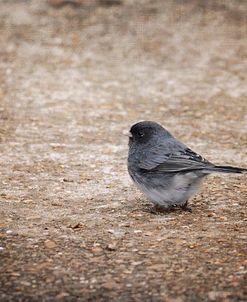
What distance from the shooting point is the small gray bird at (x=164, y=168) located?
502cm

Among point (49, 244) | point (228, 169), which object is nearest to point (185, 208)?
point (228, 169)

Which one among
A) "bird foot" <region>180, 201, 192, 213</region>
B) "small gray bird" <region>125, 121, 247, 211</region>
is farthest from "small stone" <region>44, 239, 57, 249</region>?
"bird foot" <region>180, 201, 192, 213</region>

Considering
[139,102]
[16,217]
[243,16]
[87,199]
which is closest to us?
[16,217]

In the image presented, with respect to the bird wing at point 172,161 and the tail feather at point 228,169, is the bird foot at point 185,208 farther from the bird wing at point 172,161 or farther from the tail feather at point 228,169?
the tail feather at point 228,169

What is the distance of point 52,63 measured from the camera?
10.2 metres

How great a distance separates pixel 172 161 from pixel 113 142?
2278 millimetres

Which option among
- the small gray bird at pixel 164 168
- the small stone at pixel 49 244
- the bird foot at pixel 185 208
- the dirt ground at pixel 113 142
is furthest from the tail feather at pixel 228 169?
the small stone at pixel 49 244

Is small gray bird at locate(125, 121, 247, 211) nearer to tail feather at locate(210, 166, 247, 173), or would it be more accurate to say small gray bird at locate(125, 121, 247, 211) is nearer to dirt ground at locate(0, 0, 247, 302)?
tail feather at locate(210, 166, 247, 173)

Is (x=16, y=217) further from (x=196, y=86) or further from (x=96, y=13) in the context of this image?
(x=96, y=13)

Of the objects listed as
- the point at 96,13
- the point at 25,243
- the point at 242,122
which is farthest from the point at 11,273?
the point at 96,13

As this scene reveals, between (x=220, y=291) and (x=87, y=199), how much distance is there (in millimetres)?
1975

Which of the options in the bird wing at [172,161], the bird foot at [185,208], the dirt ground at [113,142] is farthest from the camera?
the bird foot at [185,208]

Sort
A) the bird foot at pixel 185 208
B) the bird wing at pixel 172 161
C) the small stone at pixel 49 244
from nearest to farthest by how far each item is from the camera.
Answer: the small stone at pixel 49 244 → the bird wing at pixel 172 161 → the bird foot at pixel 185 208

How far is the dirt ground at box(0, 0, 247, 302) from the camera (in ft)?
13.3
